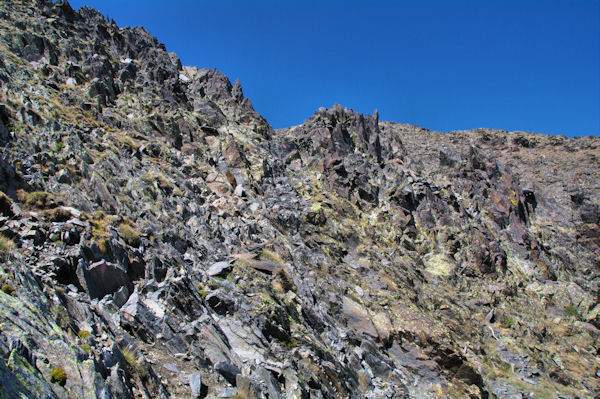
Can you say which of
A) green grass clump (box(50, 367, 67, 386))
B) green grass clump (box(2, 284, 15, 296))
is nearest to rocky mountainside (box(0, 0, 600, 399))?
green grass clump (box(50, 367, 67, 386))

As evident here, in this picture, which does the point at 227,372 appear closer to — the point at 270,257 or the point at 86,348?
the point at 86,348

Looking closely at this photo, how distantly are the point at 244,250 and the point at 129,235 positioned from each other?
7.29m

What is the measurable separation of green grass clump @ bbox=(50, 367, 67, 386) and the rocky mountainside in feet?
0.06

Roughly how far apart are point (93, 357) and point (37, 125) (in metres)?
16.7

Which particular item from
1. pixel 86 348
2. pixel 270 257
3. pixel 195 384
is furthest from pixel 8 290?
pixel 270 257

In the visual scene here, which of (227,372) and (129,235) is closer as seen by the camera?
(227,372)

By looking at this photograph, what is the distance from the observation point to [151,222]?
17.9m

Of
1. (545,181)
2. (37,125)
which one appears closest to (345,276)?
(37,125)

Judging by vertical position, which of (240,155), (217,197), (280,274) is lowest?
(280,274)

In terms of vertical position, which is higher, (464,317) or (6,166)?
(6,166)

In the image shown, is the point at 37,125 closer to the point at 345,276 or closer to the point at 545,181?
the point at 345,276

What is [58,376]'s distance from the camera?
669cm

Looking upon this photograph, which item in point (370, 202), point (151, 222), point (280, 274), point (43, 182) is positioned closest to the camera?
point (43, 182)

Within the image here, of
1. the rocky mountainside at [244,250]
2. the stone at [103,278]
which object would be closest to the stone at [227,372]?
the rocky mountainside at [244,250]
